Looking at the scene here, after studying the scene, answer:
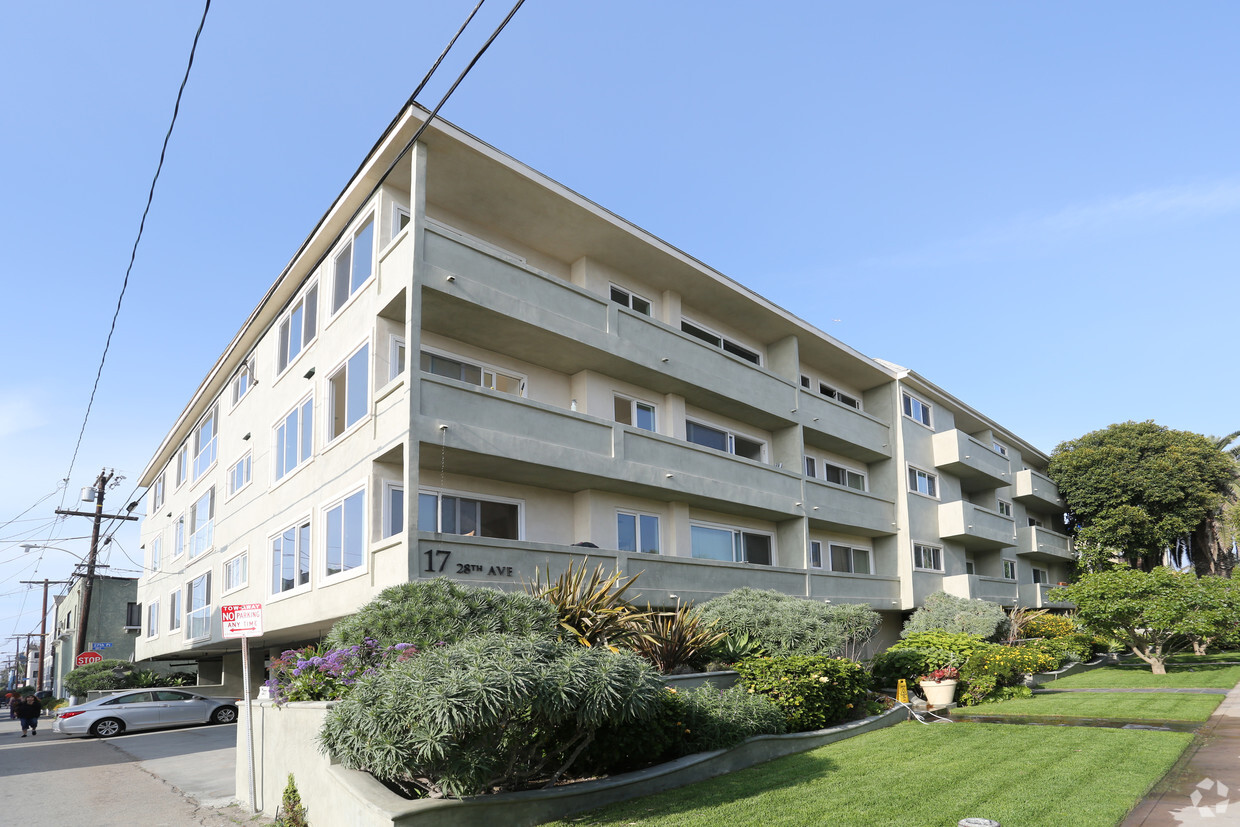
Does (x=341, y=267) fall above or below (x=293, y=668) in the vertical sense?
above

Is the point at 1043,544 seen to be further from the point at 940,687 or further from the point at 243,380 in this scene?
the point at 243,380

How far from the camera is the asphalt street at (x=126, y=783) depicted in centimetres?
1206

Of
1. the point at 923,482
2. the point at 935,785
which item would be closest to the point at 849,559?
the point at 923,482

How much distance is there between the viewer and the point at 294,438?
21156mm

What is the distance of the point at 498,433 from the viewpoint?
16.3m

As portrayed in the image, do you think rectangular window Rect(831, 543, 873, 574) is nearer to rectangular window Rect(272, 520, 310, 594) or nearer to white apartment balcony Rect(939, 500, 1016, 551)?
white apartment balcony Rect(939, 500, 1016, 551)

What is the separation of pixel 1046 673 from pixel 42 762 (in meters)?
24.8

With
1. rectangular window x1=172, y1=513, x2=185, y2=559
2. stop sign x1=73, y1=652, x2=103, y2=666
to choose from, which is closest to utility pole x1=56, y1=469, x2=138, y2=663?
stop sign x1=73, y1=652, x2=103, y2=666

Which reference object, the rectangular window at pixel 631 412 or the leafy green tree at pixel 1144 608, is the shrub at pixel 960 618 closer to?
the leafy green tree at pixel 1144 608

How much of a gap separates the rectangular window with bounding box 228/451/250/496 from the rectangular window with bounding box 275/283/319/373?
3.76 metres

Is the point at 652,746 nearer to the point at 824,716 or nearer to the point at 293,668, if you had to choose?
the point at 824,716

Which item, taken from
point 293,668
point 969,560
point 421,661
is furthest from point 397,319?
point 969,560

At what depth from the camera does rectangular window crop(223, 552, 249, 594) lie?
79.2 ft

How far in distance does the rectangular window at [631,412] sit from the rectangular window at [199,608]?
15.7 m
